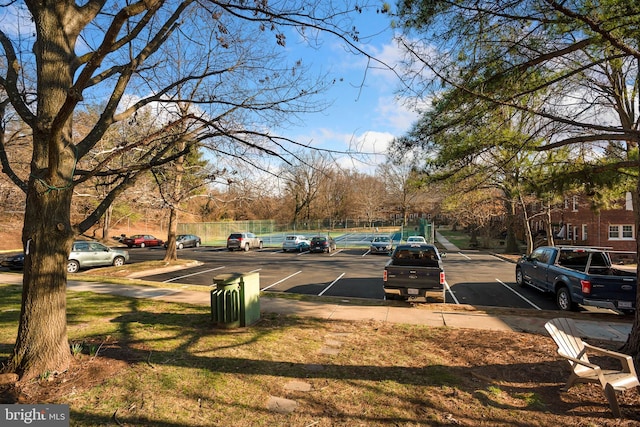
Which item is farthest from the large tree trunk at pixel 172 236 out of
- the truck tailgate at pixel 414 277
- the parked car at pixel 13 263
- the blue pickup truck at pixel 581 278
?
the blue pickup truck at pixel 581 278

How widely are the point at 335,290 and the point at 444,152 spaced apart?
713cm

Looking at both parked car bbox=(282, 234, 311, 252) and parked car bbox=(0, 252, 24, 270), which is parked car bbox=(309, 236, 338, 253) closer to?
parked car bbox=(282, 234, 311, 252)

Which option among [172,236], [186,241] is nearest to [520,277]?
[172,236]

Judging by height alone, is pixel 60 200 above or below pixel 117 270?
above

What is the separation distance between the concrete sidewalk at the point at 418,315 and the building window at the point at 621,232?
83.8ft

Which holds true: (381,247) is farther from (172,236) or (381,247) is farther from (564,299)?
(564,299)

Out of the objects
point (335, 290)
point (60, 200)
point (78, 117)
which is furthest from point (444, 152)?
point (78, 117)

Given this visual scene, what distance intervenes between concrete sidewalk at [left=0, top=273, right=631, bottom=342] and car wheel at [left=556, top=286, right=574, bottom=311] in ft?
2.29

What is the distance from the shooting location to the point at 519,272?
13547 mm

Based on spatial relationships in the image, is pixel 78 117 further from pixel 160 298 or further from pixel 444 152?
pixel 444 152

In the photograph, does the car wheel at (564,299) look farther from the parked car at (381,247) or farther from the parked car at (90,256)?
the parked car at (90,256)

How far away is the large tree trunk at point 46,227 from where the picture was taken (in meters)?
4.27

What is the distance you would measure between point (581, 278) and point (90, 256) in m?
19.9

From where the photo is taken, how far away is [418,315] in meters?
8.41
